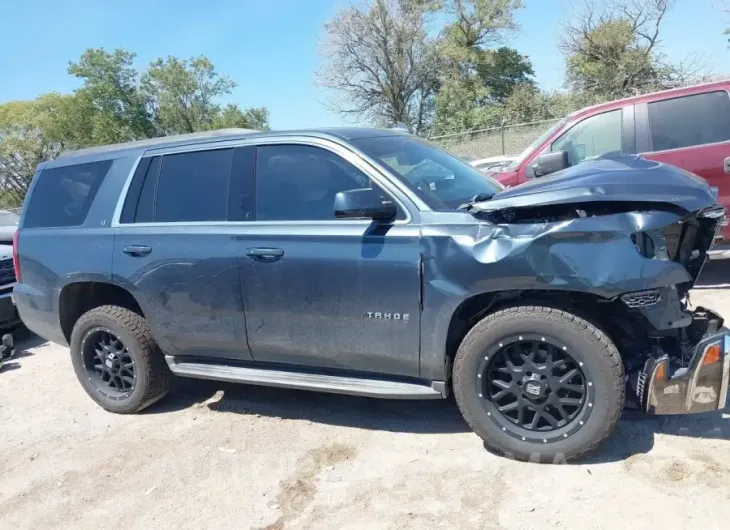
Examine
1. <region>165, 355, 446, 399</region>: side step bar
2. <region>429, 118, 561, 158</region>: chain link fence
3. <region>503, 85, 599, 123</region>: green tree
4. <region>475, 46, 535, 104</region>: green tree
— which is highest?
<region>475, 46, 535, 104</region>: green tree

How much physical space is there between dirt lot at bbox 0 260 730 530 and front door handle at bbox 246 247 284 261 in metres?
1.19

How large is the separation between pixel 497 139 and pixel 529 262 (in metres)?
17.1

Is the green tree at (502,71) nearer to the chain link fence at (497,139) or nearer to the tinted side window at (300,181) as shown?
the chain link fence at (497,139)

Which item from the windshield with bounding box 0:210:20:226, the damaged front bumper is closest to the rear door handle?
the damaged front bumper

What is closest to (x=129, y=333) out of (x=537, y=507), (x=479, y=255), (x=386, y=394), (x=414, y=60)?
(x=386, y=394)

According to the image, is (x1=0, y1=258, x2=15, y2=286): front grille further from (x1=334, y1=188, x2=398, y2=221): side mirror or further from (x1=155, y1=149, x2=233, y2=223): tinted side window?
(x1=334, y1=188, x2=398, y2=221): side mirror

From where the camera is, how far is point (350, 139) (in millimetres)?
3854

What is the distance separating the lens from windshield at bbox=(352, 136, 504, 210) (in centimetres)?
366

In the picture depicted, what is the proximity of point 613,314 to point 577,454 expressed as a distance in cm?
77

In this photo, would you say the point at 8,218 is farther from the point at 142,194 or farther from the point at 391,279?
the point at 391,279

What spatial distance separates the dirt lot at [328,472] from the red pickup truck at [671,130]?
→ 3.15 metres

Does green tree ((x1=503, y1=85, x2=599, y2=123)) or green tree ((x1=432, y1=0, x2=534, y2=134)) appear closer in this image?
green tree ((x1=503, y1=85, x2=599, y2=123))

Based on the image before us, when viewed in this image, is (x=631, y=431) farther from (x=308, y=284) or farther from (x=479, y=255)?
(x=308, y=284)

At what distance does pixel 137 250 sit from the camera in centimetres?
433
